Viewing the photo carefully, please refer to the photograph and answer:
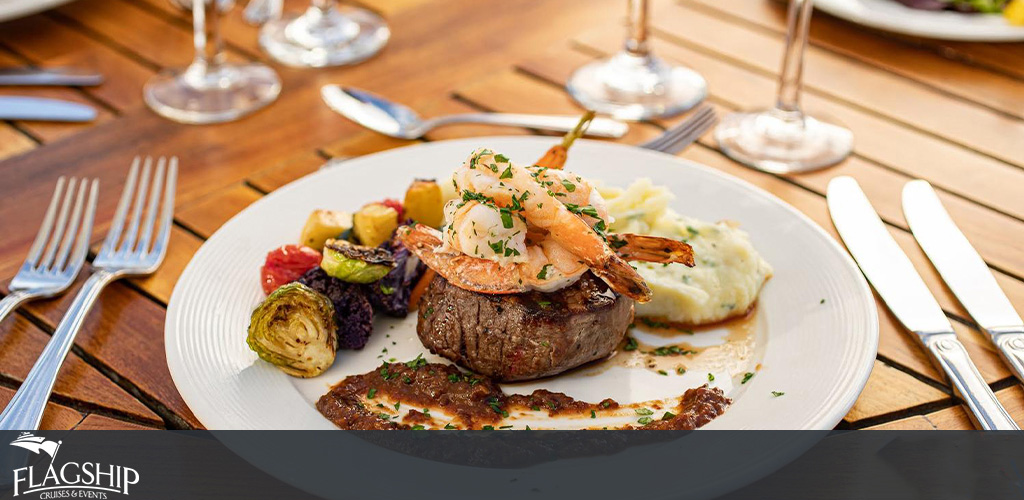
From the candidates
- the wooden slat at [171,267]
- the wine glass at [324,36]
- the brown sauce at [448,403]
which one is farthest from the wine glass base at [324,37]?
the brown sauce at [448,403]

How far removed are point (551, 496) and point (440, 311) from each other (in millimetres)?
718

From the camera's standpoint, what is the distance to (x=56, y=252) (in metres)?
3.18

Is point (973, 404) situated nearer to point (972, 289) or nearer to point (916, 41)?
point (972, 289)

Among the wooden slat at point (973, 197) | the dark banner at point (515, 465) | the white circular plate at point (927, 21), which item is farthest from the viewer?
the white circular plate at point (927, 21)

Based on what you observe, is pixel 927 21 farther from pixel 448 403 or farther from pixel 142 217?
pixel 142 217

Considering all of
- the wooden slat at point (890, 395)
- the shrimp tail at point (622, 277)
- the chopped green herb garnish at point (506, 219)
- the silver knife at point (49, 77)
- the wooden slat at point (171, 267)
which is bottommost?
the wooden slat at point (171, 267)

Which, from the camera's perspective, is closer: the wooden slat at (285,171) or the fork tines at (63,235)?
the fork tines at (63,235)

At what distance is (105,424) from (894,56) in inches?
142

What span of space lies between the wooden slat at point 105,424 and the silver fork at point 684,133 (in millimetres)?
2064

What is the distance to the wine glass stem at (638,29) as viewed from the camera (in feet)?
13.7

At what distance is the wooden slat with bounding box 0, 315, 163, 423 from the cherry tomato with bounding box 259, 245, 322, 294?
495mm

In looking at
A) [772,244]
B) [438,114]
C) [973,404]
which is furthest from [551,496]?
[438,114]

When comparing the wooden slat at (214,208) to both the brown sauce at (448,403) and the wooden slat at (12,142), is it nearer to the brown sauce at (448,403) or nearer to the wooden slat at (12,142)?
the wooden slat at (12,142)

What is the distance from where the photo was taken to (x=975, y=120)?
401cm
